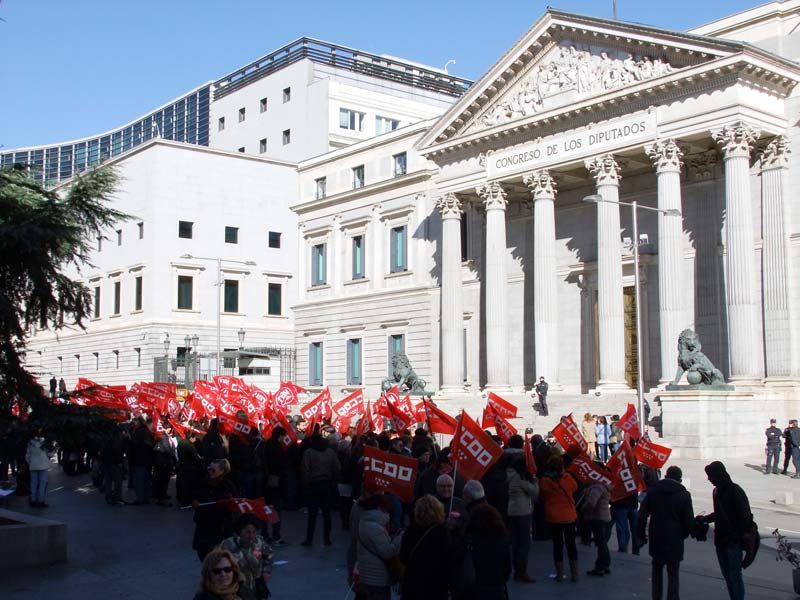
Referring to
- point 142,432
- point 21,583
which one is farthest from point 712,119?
point 21,583

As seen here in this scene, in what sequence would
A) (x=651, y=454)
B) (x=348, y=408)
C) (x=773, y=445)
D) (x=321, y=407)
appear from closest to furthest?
(x=651, y=454) < (x=773, y=445) < (x=348, y=408) < (x=321, y=407)

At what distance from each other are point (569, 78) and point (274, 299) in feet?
106

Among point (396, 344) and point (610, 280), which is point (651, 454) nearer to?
point (610, 280)

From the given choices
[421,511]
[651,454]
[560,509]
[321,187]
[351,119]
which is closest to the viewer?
[421,511]

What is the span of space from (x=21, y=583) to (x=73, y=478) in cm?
1461

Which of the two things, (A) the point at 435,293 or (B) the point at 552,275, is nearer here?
(B) the point at 552,275

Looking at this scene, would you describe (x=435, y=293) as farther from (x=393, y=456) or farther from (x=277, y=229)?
(x=393, y=456)

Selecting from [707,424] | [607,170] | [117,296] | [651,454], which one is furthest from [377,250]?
[651,454]

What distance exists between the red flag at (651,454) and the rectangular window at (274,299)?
50.5m

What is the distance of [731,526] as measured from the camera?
10.8 metres

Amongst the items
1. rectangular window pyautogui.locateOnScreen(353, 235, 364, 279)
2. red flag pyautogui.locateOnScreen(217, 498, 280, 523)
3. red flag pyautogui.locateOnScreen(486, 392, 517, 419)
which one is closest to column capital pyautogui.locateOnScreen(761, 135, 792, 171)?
red flag pyautogui.locateOnScreen(486, 392, 517, 419)

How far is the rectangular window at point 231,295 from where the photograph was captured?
6209 cm

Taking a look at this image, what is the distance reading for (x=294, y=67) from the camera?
74438 mm

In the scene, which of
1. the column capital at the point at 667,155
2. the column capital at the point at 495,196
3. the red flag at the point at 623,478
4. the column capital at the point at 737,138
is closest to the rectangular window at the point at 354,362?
the column capital at the point at 495,196
